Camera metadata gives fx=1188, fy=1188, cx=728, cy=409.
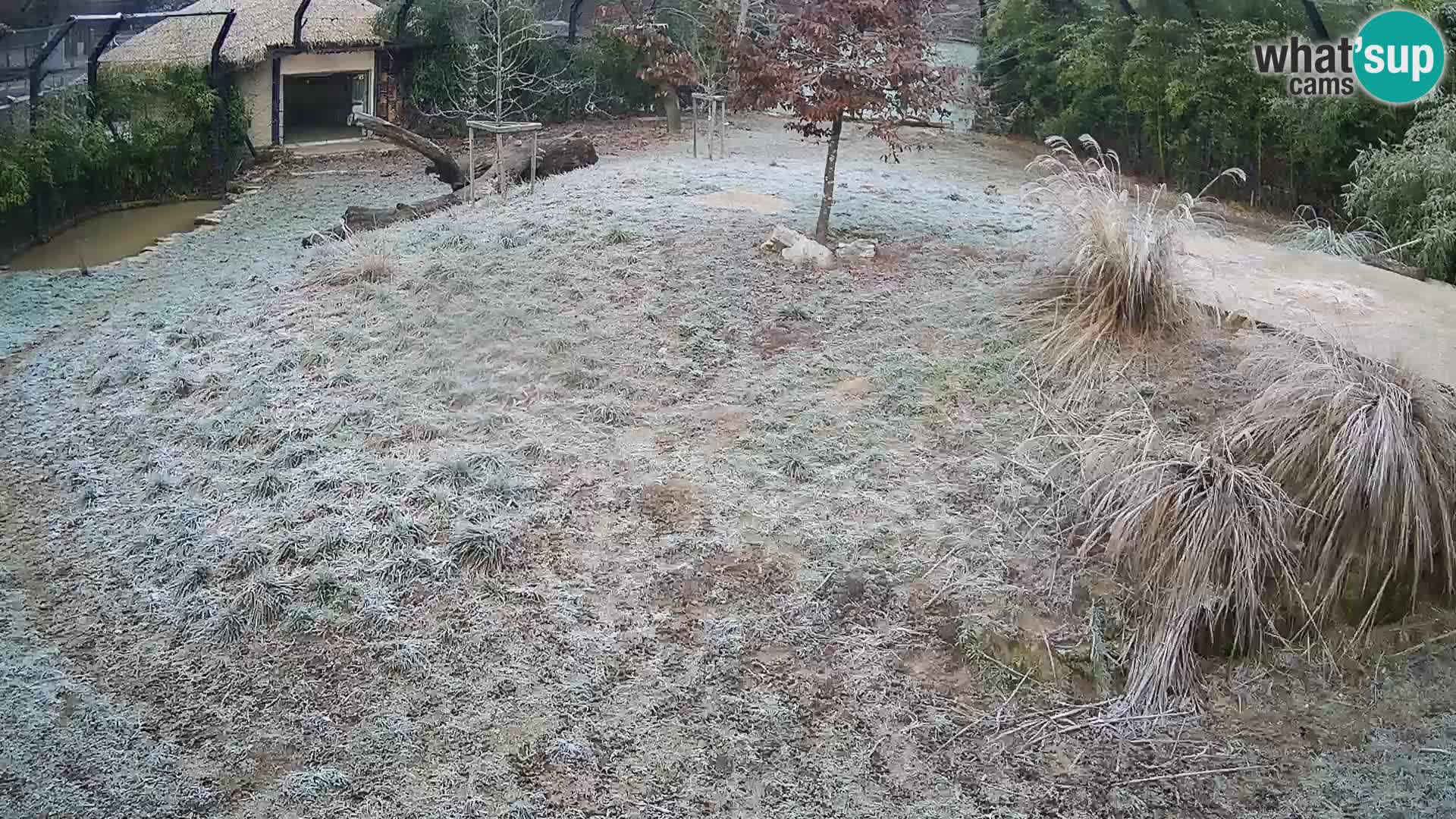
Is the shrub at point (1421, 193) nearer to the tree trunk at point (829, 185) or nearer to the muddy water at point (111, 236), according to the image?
the tree trunk at point (829, 185)

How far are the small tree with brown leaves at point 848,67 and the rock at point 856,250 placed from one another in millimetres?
139

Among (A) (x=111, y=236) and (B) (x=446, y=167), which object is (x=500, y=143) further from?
(A) (x=111, y=236)

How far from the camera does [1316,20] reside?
927 centimetres

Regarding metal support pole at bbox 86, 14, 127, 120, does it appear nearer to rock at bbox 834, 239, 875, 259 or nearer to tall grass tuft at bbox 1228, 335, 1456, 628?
rock at bbox 834, 239, 875, 259

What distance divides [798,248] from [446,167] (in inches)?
172

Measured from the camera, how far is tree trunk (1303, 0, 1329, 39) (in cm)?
911

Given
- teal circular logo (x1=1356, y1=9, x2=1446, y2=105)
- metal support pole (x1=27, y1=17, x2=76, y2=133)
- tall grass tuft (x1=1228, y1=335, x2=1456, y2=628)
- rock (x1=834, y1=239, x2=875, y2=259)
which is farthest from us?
metal support pole (x1=27, y1=17, x2=76, y2=133)

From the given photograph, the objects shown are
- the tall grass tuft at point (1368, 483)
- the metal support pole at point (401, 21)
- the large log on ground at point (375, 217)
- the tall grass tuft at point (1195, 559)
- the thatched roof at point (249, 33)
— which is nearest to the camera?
the tall grass tuft at point (1195, 559)

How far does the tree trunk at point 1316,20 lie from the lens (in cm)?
911

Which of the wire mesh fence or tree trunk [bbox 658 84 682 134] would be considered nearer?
the wire mesh fence

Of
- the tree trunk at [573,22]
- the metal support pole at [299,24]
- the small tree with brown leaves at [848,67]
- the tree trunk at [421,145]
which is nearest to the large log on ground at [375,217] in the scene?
the tree trunk at [421,145]

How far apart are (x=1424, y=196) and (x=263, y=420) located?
21.4 feet

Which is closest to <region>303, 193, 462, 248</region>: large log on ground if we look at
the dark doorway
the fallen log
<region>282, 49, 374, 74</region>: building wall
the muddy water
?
the fallen log

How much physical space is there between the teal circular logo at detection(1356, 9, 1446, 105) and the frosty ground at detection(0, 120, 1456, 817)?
167 inches
